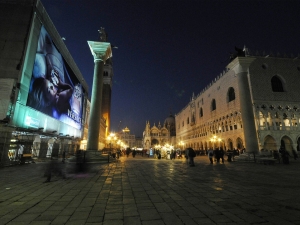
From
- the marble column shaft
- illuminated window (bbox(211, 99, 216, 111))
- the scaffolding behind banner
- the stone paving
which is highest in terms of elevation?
illuminated window (bbox(211, 99, 216, 111))

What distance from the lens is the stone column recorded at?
15070mm

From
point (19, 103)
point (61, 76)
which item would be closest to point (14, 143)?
point (19, 103)

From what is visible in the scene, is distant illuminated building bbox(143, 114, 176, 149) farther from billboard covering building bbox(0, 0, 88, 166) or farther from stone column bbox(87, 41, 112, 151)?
stone column bbox(87, 41, 112, 151)

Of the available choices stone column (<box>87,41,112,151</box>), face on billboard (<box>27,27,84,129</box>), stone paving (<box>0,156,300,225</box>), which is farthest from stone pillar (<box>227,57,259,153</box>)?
face on billboard (<box>27,27,84,129</box>)

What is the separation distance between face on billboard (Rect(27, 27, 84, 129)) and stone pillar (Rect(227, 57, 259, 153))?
21167 millimetres

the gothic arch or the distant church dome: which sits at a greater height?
the distant church dome

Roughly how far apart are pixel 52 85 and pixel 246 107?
22718 mm

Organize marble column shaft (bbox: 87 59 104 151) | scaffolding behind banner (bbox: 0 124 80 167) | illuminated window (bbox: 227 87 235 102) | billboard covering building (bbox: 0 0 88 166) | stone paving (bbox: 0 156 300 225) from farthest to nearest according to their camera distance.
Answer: illuminated window (bbox: 227 87 235 102) → marble column shaft (bbox: 87 59 104 151) → billboard covering building (bbox: 0 0 88 166) → scaffolding behind banner (bbox: 0 124 80 167) → stone paving (bbox: 0 156 300 225)

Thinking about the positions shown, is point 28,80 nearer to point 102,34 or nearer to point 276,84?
point 102,34

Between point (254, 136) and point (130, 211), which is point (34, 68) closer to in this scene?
point (130, 211)

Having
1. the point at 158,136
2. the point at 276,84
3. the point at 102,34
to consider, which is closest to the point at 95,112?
the point at 102,34

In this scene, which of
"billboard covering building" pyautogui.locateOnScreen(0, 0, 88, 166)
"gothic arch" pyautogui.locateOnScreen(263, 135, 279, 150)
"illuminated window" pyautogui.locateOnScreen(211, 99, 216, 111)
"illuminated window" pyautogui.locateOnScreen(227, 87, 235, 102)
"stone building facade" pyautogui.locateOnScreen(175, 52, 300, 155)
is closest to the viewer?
"billboard covering building" pyautogui.locateOnScreen(0, 0, 88, 166)

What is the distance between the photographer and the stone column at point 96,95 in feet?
49.4

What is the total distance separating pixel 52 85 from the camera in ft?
66.2
